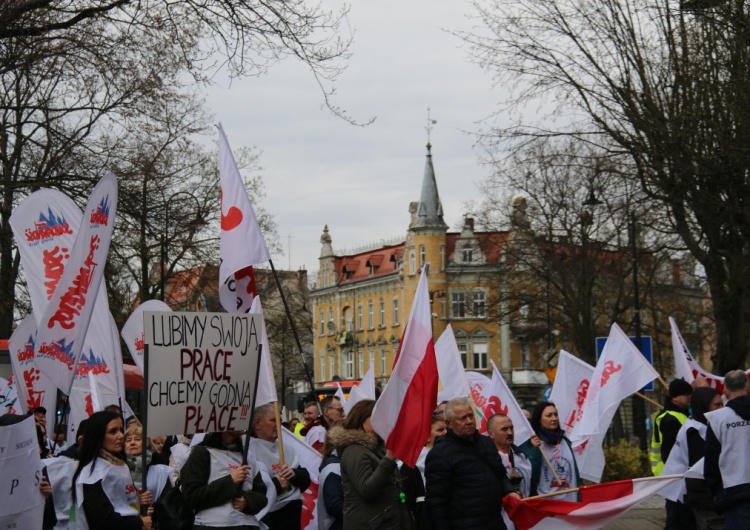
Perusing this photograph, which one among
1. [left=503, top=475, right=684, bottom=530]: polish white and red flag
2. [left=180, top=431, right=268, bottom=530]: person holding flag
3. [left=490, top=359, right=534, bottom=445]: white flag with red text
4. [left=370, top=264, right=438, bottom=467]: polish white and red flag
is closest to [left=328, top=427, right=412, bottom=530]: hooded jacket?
[left=370, top=264, right=438, bottom=467]: polish white and red flag

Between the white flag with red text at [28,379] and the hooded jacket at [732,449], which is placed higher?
the white flag with red text at [28,379]

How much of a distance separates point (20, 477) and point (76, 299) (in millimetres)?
2220

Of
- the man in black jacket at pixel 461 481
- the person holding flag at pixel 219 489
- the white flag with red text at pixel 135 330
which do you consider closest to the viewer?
the person holding flag at pixel 219 489

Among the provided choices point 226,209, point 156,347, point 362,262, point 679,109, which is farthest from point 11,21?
point 362,262

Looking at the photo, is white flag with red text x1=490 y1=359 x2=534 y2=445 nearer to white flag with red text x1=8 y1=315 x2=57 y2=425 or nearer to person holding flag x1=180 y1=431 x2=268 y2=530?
person holding flag x1=180 y1=431 x2=268 y2=530

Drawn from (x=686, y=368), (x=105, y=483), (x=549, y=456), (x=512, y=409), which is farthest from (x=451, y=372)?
(x=105, y=483)

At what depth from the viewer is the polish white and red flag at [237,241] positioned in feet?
32.1

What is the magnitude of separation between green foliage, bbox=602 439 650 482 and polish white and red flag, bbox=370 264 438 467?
13648 millimetres

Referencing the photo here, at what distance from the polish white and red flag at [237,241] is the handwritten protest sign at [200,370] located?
1877 millimetres

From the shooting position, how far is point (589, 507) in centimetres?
885

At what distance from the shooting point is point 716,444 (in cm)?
838

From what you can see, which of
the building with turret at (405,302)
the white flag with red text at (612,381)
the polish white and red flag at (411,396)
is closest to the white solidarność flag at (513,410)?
the white flag with red text at (612,381)

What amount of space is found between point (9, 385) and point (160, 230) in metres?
6.13

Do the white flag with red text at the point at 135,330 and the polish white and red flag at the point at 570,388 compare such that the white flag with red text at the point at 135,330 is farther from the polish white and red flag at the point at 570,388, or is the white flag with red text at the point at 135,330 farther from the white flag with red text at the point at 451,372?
the polish white and red flag at the point at 570,388
